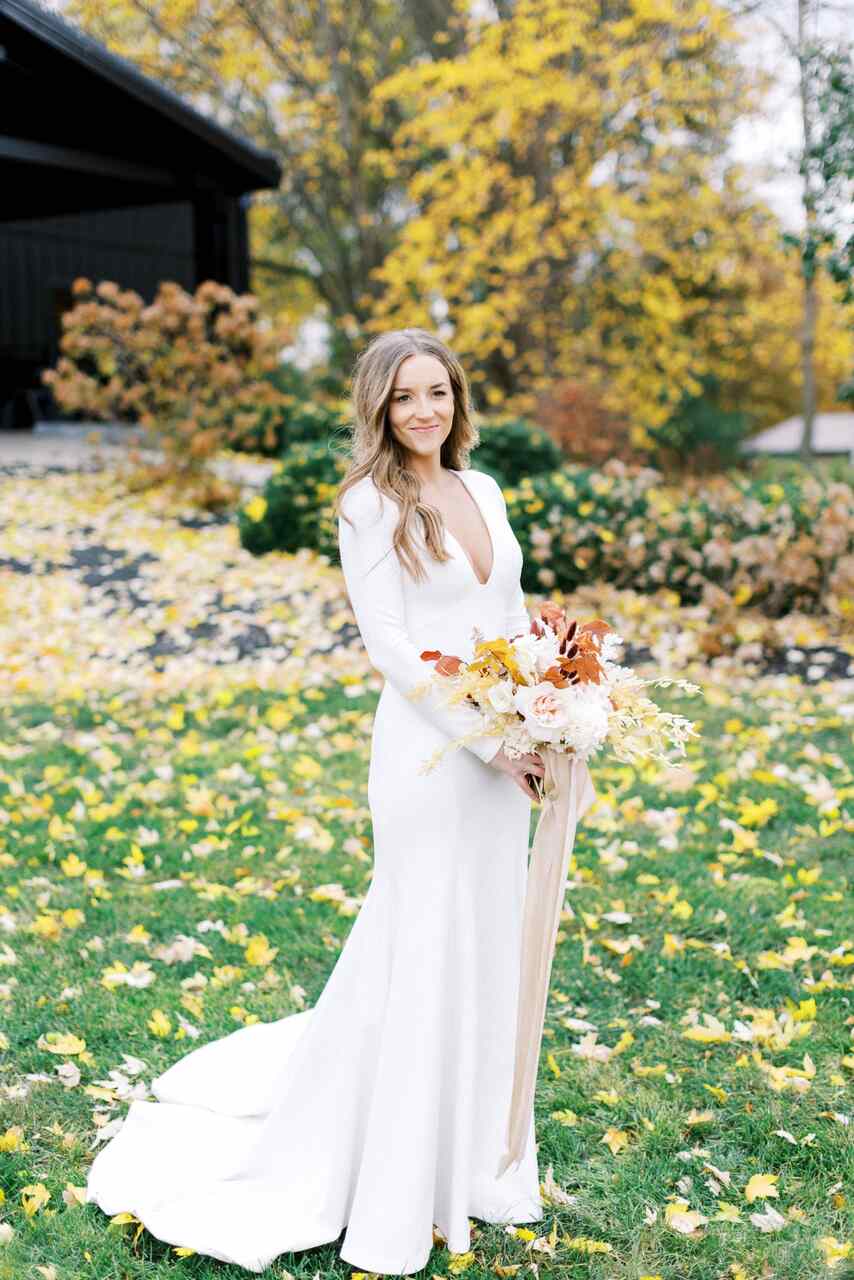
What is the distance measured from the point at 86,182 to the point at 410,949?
1484cm

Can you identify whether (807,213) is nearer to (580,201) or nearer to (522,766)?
(580,201)

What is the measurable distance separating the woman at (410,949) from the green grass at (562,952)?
0.11m

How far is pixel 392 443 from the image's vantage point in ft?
8.23

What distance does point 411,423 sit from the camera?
2.45m

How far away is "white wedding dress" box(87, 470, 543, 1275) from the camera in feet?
8.07

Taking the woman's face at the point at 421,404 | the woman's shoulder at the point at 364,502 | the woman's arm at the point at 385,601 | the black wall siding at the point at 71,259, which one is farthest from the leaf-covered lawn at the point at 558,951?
the black wall siding at the point at 71,259

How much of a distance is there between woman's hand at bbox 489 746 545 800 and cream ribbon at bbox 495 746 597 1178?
0.11 feet

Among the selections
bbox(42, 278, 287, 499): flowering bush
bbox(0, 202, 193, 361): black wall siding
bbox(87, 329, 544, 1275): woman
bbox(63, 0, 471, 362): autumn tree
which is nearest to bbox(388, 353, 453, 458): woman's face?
bbox(87, 329, 544, 1275): woman

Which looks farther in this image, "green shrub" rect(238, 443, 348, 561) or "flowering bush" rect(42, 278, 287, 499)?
"flowering bush" rect(42, 278, 287, 499)

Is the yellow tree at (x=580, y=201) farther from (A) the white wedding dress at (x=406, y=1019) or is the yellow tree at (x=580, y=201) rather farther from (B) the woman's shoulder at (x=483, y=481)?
(A) the white wedding dress at (x=406, y=1019)

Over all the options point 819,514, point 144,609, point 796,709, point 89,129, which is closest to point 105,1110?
point 796,709

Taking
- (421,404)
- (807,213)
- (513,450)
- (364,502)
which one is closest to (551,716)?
(364,502)

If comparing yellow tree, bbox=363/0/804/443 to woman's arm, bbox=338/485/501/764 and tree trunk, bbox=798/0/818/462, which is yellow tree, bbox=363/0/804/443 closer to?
tree trunk, bbox=798/0/818/462

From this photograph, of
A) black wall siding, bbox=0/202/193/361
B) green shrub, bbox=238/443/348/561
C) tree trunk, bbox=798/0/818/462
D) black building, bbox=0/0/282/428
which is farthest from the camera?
black wall siding, bbox=0/202/193/361
